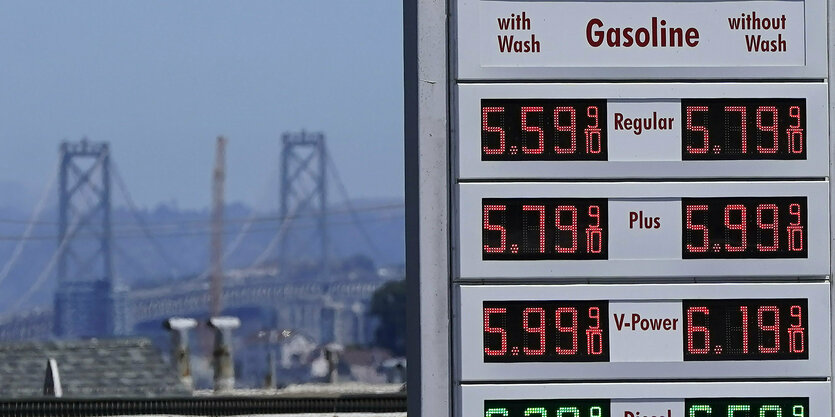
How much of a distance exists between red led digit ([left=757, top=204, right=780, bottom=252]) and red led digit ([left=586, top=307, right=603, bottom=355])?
3.76 feet

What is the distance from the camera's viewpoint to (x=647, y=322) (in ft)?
39.3

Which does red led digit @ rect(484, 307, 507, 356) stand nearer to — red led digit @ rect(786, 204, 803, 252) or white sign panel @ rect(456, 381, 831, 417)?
white sign panel @ rect(456, 381, 831, 417)

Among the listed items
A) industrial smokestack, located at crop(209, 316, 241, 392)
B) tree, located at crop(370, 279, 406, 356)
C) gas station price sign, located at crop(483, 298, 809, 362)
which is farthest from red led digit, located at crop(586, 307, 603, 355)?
tree, located at crop(370, 279, 406, 356)

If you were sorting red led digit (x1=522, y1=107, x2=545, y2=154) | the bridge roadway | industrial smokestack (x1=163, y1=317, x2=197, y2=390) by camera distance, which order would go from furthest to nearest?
the bridge roadway, industrial smokestack (x1=163, y1=317, x2=197, y2=390), red led digit (x1=522, y1=107, x2=545, y2=154)

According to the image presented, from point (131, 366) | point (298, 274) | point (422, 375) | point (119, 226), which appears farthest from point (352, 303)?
point (422, 375)

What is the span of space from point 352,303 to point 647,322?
161 m

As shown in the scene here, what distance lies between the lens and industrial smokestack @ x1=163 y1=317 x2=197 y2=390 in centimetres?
3725

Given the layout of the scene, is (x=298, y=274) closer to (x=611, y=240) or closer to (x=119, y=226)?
(x=119, y=226)

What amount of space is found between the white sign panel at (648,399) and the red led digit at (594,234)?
2.96 ft

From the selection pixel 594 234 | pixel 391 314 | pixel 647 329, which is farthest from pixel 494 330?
pixel 391 314

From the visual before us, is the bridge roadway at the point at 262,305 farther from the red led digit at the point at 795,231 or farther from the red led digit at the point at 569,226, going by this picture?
the red led digit at the point at 795,231

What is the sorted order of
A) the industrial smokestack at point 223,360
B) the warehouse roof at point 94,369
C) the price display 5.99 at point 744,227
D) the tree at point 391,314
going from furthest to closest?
the tree at point 391,314, the industrial smokestack at point 223,360, the warehouse roof at point 94,369, the price display 5.99 at point 744,227

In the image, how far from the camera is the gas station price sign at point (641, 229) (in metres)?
11.8

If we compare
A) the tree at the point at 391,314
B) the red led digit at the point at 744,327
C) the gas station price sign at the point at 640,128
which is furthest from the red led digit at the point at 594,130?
the tree at the point at 391,314
